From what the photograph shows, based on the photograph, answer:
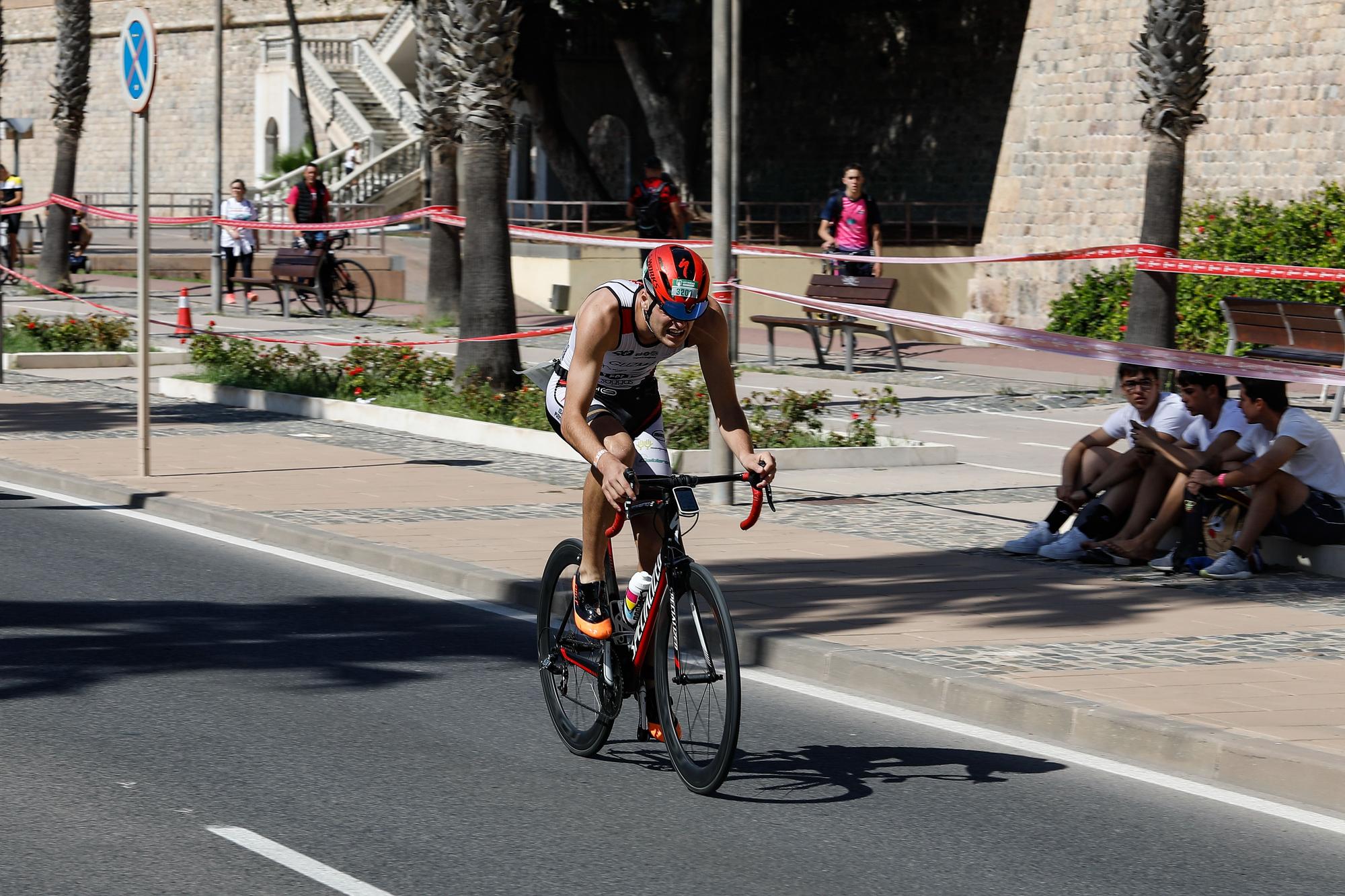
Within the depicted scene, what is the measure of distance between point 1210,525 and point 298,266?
64.3ft

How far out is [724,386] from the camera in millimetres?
6461

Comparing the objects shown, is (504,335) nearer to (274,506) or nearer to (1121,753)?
(274,506)

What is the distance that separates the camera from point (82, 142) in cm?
7381

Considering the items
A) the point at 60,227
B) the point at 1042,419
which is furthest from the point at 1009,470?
the point at 60,227

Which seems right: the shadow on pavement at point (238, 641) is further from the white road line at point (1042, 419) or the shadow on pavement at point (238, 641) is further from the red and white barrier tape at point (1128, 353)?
the white road line at point (1042, 419)

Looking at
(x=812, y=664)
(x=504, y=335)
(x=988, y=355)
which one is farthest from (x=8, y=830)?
(x=988, y=355)

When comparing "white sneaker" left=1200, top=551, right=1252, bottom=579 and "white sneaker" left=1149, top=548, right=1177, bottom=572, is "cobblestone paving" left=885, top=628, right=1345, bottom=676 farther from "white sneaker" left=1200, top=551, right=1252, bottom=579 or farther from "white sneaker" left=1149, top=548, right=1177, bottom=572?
"white sneaker" left=1149, top=548, right=1177, bottom=572

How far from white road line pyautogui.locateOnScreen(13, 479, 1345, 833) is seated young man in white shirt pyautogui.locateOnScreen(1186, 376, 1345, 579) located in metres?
3.01

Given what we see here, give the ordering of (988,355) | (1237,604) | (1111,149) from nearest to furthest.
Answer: (1237,604) < (988,355) < (1111,149)

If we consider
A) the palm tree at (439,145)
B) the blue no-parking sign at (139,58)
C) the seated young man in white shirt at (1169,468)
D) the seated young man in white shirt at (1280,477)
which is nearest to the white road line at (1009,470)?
the seated young man in white shirt at (1169,468)

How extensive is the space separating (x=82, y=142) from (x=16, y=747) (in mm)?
71263

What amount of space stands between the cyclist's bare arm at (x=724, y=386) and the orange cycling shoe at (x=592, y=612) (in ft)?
2.26

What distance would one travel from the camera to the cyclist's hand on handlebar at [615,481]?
5.88 meters

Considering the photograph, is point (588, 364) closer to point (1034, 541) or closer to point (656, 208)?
point (1034, 541)
